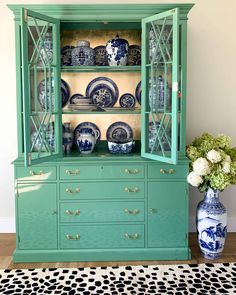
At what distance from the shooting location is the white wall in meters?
3.46

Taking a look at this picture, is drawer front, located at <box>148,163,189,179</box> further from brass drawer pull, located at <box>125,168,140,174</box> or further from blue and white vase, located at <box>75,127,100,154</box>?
blue and white vase, located at <box>75,127,100,154</box>

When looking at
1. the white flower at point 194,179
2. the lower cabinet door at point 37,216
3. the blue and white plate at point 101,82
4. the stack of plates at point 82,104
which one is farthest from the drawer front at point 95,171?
the blue and white plate at point 101,82

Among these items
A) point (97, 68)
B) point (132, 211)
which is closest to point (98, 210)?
point (132, 211)

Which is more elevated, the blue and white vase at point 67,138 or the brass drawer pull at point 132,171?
the blue and white vase at point 67,138

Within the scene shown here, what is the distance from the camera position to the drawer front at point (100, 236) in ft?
9.93

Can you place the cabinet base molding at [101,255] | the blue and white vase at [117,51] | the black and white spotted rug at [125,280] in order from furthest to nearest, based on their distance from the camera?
the blue and white vase at [117,51], the cabinet base molding at [101,255], the black and white spotted rug at [125,280]

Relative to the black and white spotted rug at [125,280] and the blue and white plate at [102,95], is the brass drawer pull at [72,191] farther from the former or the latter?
the blue and white plate at [102,95]

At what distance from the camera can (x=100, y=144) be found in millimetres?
3506

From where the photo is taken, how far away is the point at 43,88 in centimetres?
298

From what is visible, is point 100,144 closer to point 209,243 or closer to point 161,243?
point 161,243

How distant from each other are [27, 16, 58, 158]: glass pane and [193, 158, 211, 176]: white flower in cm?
117

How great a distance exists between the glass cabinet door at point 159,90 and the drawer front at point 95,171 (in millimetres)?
226

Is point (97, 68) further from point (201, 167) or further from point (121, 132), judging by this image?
point (201, 167)

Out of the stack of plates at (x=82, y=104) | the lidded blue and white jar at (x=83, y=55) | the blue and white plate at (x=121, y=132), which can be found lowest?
the blue and white plate at (x=121, y=132)
